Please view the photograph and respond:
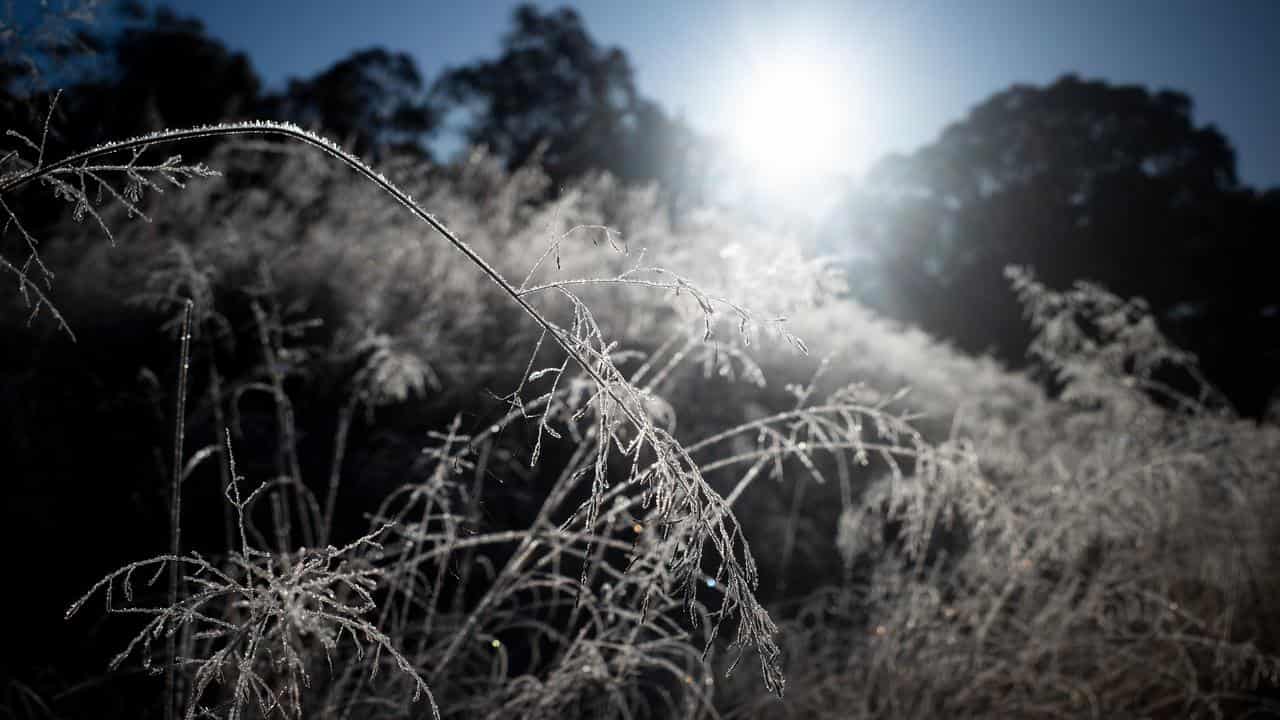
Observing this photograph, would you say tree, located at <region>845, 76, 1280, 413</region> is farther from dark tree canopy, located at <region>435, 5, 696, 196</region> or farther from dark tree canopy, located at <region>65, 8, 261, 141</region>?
dark tree canopy, located at <region>65, 8, 261, 141</region>

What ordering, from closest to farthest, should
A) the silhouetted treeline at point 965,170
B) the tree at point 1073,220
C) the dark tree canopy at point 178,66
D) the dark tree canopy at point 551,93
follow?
the dark tree canopy at point 178,66
the silhouetted treeline at point 965,170
the tree at point 1073,220
the dark tree canopy at point 551,93

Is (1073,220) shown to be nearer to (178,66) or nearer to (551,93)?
(551,93)

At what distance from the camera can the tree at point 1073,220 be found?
13039 millimetres

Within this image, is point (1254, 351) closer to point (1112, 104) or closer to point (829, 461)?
point (1112, 104)

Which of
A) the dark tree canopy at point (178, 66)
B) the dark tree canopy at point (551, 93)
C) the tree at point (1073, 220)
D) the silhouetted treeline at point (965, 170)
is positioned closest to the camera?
the dark tree canopy at point (178, 66)

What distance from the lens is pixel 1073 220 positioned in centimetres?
1575

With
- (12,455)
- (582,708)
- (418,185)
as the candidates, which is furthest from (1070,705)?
(418,185)

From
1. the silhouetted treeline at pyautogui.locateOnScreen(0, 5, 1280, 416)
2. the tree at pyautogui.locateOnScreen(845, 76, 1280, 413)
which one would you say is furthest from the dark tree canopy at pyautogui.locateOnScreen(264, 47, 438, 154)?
the tree at pyautogui.locateOnScreen(845, 76, 1280, 413)

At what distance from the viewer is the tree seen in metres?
13.0

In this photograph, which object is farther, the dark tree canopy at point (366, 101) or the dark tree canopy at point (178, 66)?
the dark tree canopy at point (366, 101)

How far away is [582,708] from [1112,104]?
21091 millimetres

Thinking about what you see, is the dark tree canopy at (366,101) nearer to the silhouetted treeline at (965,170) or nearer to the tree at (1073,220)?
the silhouetted treeline at (965,170)

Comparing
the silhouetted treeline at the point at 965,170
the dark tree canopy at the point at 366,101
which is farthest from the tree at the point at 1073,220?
the dark tree canopy at the point at 366,101

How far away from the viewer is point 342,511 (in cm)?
232
